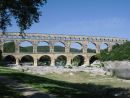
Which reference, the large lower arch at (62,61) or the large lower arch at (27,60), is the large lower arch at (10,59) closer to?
the large lower arch at (27,60)

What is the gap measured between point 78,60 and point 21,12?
118569mm

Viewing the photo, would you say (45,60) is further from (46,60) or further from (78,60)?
(78,60)

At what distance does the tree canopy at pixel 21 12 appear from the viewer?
2634 cm

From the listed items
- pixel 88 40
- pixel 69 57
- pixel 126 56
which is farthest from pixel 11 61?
pixel 126 56

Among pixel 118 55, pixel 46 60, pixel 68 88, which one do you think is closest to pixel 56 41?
pixel 46 60

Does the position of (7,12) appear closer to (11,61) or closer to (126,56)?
(126,56)

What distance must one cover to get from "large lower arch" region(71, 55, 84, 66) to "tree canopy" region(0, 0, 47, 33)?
108 metres

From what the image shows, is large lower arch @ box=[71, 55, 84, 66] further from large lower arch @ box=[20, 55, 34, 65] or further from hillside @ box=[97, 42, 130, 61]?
large lower arch @ box=[20, 55, 34, 65]

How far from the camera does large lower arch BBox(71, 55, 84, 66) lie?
137913mm

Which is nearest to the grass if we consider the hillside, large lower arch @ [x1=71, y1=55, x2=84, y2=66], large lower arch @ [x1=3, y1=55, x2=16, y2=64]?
the hillside

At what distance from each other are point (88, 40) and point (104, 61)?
19.5m

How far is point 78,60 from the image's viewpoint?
145625 millimetres

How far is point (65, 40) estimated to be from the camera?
5359 inches

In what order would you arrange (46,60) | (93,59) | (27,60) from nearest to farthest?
1. (93,59)
2. (27,60)
3. (46,60)
